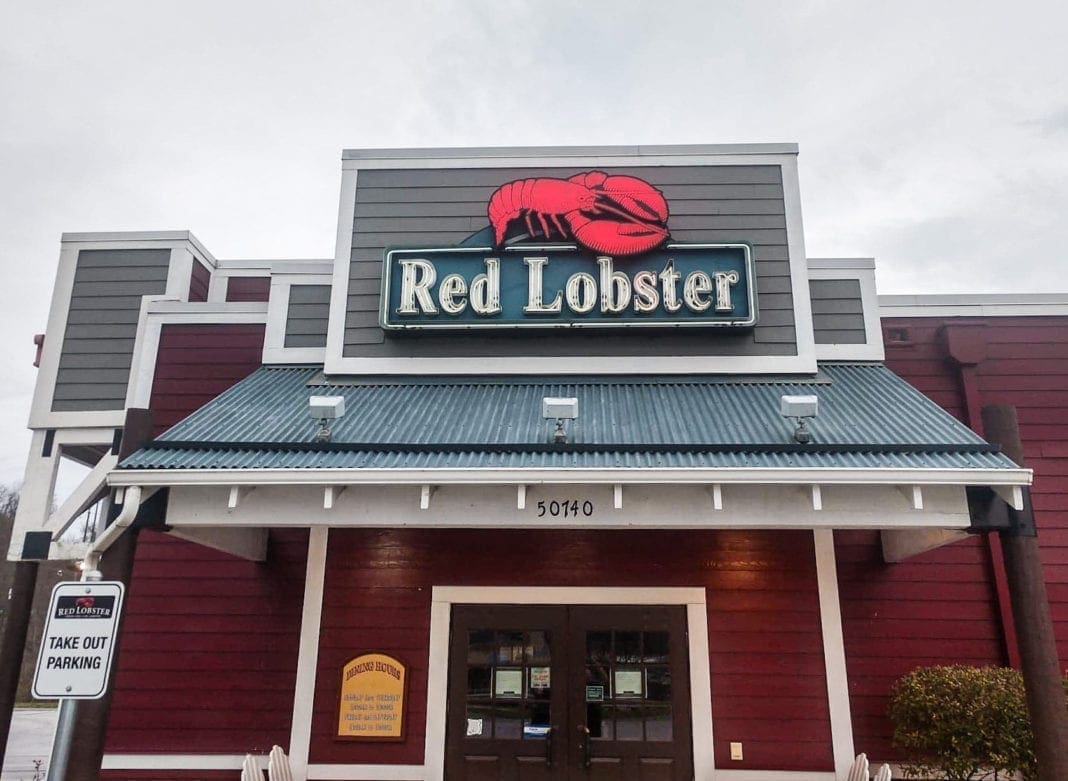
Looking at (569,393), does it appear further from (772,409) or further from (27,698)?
(27,698)

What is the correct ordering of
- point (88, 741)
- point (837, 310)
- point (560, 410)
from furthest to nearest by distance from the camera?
point (837, 310) < point (560, 410) < point (88, 741)

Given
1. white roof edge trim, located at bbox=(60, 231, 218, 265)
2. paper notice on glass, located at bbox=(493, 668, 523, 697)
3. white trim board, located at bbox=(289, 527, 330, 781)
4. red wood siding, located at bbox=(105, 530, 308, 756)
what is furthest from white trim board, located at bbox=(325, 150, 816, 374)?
paper notice on glass, located at bbox=(493, 668, 523, 697)

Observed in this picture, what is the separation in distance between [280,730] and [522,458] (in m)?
4.55

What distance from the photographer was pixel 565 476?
5688 millimetres

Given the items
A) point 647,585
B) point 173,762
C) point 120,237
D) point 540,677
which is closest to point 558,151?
point 647,585

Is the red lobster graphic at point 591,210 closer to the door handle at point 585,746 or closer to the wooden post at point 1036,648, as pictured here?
the wooden post at point 1036,648

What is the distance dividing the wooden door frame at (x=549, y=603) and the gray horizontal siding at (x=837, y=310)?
12.4 ft

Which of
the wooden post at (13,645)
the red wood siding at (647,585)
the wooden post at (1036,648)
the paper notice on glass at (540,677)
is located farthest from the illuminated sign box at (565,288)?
the wooden post at (13,645)

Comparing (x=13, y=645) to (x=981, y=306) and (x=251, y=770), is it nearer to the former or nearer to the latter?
Answer: (x=251, y=770)

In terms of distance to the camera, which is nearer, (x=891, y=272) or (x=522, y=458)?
(x=522, y=458)

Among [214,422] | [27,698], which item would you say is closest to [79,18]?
[214,422]

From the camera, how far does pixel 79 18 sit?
1384cm

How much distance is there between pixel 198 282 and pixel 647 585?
7480 millimetres

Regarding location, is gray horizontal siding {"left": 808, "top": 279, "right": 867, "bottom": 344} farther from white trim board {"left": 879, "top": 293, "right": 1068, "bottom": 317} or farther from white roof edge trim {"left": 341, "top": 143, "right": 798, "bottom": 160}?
white roof edge trim {"left": 341, "top": 143, "right": 798, "bottom": 160}
